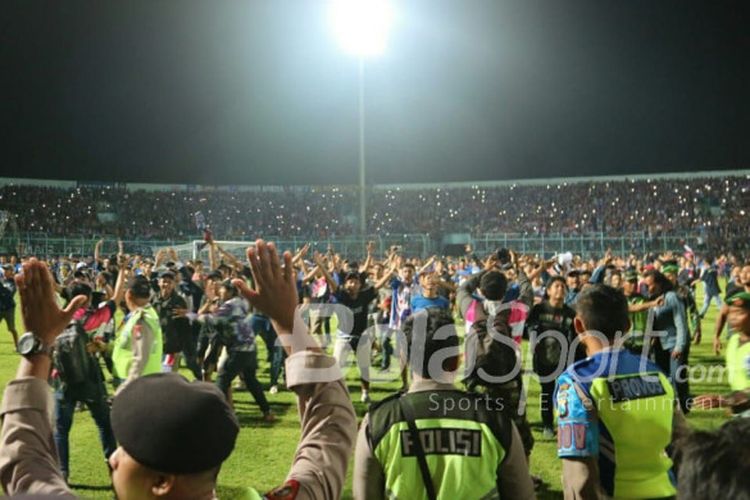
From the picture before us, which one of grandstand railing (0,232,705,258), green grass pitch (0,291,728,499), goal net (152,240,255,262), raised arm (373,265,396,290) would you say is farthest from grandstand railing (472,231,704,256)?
green grass pitch (0,291,728,499)

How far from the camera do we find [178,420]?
1.46 m

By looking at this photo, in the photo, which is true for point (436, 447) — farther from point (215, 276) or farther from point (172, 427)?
point (215, 276)

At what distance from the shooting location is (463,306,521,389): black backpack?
5797 millimetres

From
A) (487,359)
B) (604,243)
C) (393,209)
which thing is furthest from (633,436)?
(393,209)

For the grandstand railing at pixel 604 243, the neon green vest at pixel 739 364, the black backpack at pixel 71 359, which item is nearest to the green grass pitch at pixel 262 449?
the neon green vest at pixel 739 364

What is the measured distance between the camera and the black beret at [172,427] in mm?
1460

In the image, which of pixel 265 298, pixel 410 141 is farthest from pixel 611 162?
pixel 265 298

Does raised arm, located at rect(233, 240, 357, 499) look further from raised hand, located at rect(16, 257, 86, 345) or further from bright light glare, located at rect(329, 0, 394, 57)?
bright light glare, located at rect(329, 0, 394, 57)

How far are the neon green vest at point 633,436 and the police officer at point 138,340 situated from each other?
15.1 ft

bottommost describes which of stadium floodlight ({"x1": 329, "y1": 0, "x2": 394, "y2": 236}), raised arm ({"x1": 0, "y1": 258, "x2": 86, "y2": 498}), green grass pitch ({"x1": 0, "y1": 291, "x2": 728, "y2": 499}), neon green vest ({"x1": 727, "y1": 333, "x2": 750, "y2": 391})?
green grass pitch ({"x1": 0, "y1": 291, "x2": 728, "y2": 499})

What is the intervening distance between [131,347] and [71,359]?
2.07 ft

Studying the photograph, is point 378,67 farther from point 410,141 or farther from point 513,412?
point 513,412

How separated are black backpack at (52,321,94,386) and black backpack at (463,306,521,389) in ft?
11.2

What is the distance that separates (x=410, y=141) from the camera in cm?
6425
